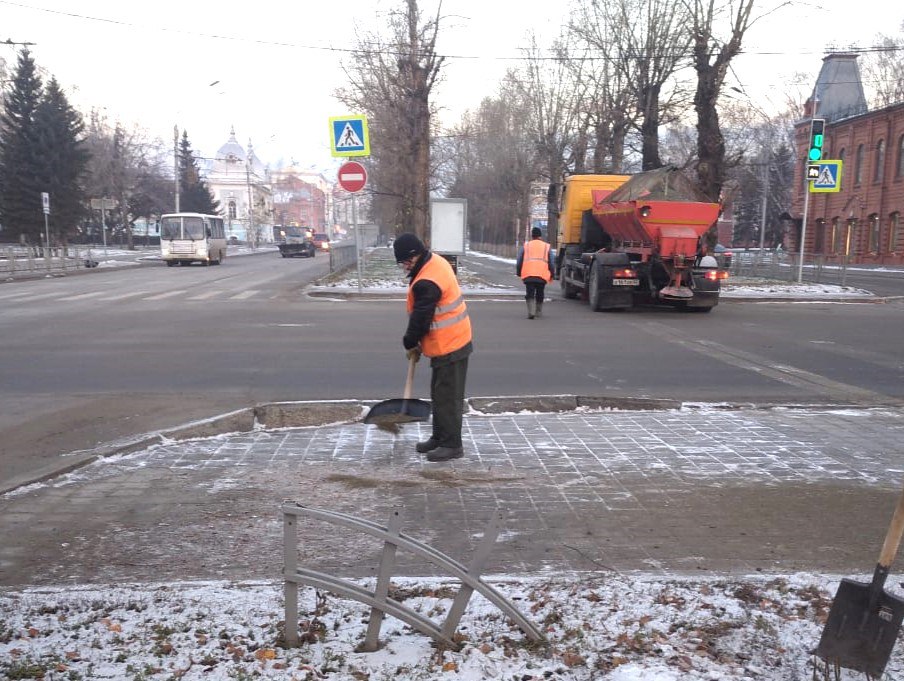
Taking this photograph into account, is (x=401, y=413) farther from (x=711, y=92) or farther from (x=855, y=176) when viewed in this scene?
(x=855, y=176)

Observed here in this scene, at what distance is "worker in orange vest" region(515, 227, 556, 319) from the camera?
14.8m

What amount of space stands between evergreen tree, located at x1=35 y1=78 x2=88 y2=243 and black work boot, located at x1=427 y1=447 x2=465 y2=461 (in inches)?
2081

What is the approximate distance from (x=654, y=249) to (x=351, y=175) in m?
7.32

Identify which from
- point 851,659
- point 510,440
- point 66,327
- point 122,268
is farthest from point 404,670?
point 122,268

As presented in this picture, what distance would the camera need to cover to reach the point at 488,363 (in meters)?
10.1

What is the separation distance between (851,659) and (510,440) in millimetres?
3666

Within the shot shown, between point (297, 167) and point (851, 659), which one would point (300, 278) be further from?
point (297, 167)

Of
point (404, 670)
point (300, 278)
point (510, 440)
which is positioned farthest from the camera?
point (300, 278)

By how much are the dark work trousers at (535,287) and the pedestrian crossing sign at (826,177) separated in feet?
39.9

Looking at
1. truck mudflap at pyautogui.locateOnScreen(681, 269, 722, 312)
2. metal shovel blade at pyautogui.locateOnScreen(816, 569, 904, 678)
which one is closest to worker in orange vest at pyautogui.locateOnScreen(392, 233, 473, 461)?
metal shovel blade at pyautogui.locateOnScreen(816, 569, 904, 678)

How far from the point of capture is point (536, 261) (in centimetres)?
1480

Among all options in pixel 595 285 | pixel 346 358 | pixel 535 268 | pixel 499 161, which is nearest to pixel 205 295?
pixel 535 268

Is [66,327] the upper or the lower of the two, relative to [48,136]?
lower

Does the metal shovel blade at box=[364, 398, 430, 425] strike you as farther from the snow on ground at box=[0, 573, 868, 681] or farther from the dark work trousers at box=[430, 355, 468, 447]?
the snow on ground at box=[0, 573, 868, 681]
